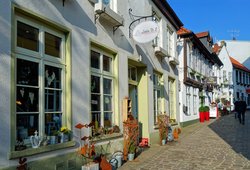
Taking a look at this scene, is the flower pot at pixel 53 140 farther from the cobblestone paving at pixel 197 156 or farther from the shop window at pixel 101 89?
the cobblestone paving at pixel 197 156

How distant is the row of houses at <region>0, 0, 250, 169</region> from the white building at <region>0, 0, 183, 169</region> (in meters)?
0.02

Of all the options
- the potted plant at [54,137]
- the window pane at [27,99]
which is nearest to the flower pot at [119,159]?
the potted plant at [54,137]

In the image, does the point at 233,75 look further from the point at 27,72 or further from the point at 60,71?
the point at 27,72

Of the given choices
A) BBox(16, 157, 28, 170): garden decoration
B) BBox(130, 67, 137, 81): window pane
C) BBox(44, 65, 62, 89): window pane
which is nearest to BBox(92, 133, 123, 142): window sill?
BBox(44, 65, 62, 89): window pane

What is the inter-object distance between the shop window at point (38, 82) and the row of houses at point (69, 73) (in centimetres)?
2

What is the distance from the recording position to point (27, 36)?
5.24 m

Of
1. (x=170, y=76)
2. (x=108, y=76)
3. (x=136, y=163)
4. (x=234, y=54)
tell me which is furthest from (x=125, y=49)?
(x=234, y=54)

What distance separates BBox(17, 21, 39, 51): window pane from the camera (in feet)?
16.7

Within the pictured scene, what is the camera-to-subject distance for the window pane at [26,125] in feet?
16.4

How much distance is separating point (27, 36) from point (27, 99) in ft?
3.58

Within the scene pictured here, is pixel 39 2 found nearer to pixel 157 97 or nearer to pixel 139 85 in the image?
pixel 139 85

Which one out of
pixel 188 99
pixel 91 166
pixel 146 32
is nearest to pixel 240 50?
pixel 188 99

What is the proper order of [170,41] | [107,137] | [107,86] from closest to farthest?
1. [107,137]
2. [107,86]
3. [170,41]

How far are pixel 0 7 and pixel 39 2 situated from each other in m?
0.99
